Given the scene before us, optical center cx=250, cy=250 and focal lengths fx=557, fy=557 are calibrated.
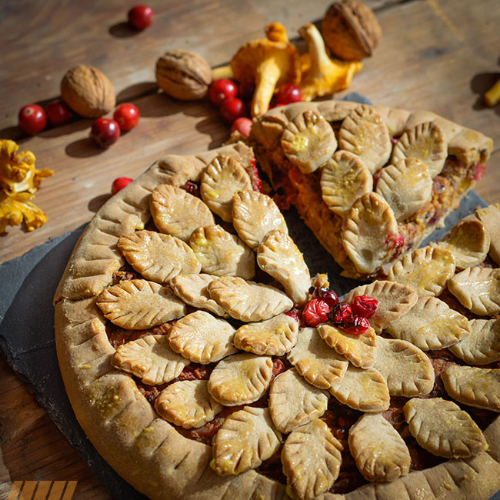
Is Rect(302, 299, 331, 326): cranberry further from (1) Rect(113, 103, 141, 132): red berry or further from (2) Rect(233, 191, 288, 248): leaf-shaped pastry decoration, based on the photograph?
(1) Rect(113, 103, 141, 132): red berry

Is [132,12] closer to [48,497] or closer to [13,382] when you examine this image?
[13,382]

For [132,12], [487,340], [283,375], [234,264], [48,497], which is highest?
[132,12]

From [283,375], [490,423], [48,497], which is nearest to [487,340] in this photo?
[490,423]


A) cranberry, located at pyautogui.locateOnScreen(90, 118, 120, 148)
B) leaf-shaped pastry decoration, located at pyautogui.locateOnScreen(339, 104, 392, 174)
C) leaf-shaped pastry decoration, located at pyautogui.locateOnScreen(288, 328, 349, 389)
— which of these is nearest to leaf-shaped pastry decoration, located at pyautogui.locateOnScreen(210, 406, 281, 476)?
leaf-shaped pastry decoration, located at pyautogui.locateOnScreen(288, 328, 349, 389)

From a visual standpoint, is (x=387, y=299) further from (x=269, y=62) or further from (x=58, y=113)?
(x=58, y=113)

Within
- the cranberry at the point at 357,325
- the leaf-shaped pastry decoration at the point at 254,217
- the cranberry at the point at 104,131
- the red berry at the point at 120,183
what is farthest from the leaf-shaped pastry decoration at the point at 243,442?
the cranberry at the point at 104,131
